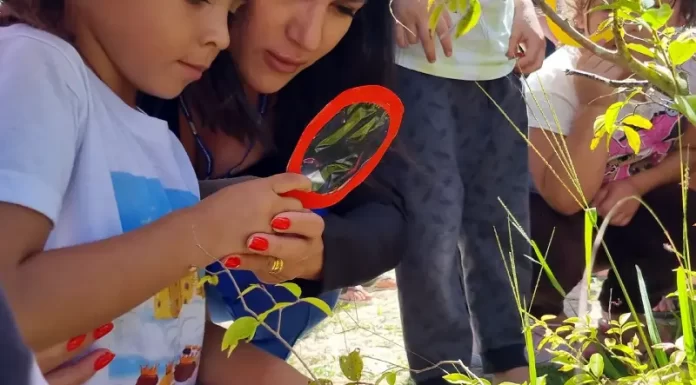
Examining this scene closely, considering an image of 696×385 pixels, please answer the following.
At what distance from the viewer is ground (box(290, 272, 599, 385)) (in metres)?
1.44

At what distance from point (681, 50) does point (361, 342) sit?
4.02 feet

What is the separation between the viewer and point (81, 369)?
625 mm

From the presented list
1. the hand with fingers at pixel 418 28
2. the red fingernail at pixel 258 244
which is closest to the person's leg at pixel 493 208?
the hand with fingers at pixel 418 28

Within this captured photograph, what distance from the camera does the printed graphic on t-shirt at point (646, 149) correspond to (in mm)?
1486

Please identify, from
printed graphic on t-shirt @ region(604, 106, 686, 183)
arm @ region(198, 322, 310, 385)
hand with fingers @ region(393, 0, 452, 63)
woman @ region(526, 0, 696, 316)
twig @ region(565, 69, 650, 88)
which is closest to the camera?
twig @ region(565, 69, 650, 88)

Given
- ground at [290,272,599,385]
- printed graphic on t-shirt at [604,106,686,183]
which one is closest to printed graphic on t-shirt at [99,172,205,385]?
ground at [290,272,599,385]

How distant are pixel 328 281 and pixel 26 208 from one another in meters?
0.35

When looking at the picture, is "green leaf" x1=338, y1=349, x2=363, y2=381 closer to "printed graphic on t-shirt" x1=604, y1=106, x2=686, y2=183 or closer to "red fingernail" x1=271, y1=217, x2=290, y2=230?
"red fingernail" x1=271, y1=217, x2=290, y2=230

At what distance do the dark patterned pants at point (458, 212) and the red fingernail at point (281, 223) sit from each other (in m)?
0.44

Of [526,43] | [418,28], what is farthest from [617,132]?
[418,28]

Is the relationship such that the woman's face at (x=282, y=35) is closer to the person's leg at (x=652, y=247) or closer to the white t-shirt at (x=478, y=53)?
the white t-shirt at (x=478, y=53)

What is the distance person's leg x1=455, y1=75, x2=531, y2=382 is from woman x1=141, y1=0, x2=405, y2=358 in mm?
321

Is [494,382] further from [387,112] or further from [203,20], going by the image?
[203,20]

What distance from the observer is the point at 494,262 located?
4.37 ft
